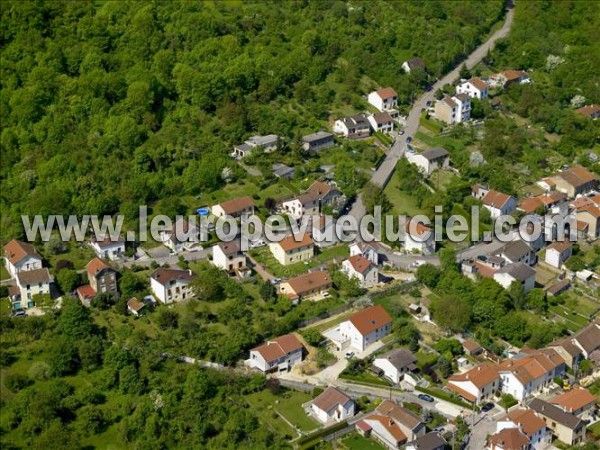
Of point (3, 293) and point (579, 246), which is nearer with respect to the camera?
point (3, 293)

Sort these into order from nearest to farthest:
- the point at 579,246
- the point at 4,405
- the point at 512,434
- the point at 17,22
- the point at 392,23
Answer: the point at 512,434 < the point at 4,405 < the point at 579,246 < the point at 17,22 < the point at 392,23

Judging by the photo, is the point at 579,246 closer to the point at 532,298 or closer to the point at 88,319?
the point at 532,298

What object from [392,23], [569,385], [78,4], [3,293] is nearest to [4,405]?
[3,293]

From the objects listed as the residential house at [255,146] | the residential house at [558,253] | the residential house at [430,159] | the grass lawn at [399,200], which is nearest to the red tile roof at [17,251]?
the residential house at [255,146]

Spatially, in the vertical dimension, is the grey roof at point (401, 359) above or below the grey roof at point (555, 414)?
above

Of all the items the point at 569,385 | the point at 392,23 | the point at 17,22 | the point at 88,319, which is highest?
the point at 17,22

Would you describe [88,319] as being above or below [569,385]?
above

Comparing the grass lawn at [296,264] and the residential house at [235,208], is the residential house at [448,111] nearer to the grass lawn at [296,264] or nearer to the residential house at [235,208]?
the grass lawn at [296,264]
